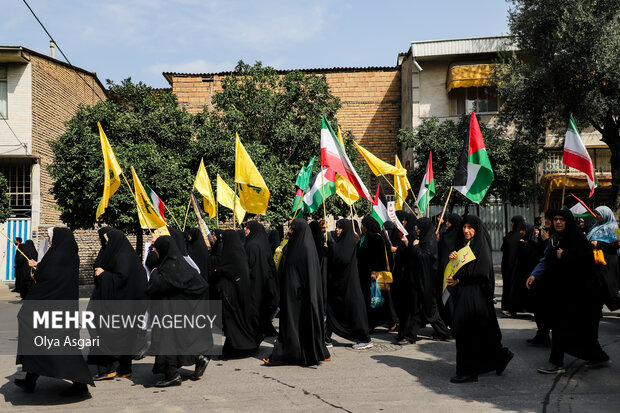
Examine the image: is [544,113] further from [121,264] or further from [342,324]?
[121,264]

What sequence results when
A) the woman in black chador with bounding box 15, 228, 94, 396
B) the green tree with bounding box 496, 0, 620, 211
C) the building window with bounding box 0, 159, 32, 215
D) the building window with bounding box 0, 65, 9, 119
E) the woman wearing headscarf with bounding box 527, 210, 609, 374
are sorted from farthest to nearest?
the building window with bounding box 0, 159, 32, 215
the building window with bounding box 0, 65, 9, 119
the green tree with bounding box 496, 0, 620, 211
the woman wearing headscarf with bounding box 527, 210, 609, 374
the woman in black chador with bounding box 15, 228, 94, 396

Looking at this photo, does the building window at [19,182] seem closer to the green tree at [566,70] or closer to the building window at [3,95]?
the building window at [3,95]

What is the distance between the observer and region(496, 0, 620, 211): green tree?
14.9 metres

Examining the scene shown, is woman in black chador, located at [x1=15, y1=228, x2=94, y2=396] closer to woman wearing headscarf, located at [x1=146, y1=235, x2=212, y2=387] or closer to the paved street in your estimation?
the paved street

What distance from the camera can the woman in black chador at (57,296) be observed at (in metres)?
5.22

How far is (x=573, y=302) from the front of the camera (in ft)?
19.7

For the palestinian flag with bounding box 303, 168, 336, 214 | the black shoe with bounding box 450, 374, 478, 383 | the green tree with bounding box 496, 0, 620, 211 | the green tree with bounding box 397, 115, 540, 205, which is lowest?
the black shoe with bounding box 450, 374, 478, 383

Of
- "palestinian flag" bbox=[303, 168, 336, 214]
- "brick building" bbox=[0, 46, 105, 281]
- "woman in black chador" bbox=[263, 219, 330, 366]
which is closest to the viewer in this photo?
"woman in black chador" bbox=[263, 219, 330, 366]

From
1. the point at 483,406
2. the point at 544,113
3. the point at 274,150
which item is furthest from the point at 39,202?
the point at 483,406

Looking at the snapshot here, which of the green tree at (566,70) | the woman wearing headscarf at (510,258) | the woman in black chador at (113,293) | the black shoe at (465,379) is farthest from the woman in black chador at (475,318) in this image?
the green tree at (566,70)

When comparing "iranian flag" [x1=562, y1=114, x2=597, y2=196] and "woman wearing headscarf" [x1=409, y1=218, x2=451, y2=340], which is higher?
"iranian flag" [x1=562, y1=114, x2=597, y2=196]

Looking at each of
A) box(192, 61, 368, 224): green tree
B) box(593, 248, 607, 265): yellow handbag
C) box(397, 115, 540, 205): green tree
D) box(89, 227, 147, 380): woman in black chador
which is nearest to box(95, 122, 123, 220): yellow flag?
box(89, 227, 147, 380): woman in black chador

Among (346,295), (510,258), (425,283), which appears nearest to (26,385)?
(346,295)

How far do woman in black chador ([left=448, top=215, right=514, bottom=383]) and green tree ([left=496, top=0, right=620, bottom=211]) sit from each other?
11267 millimetres
